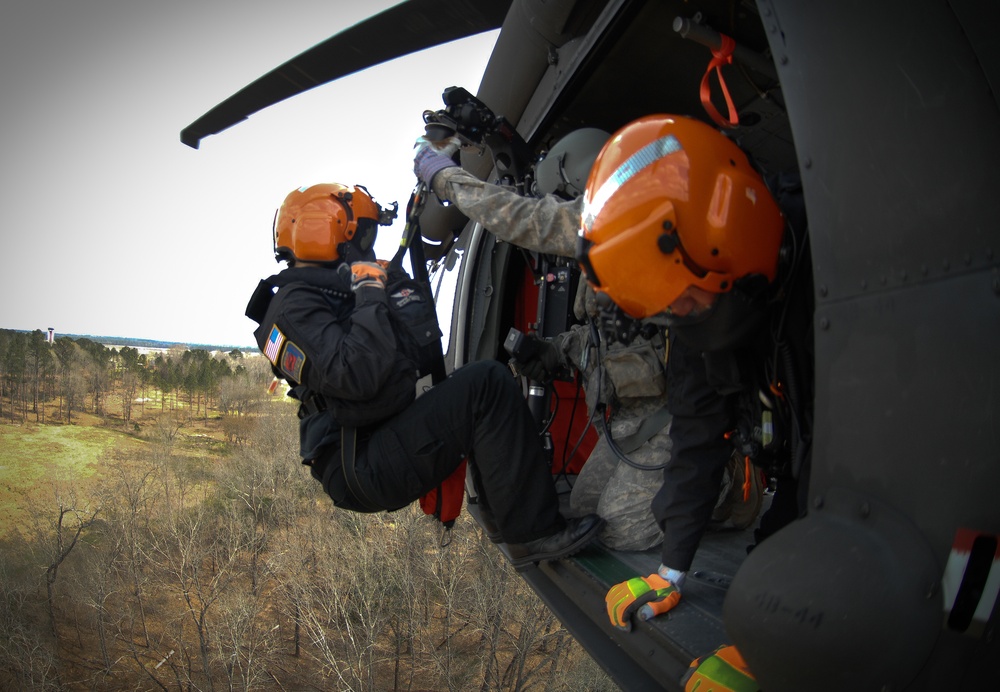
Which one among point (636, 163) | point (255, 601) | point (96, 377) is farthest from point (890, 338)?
point (96, 377)

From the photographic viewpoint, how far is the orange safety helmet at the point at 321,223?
9.07 ft

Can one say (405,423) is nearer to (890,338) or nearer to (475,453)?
(475,453)

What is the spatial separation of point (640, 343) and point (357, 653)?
27.8m

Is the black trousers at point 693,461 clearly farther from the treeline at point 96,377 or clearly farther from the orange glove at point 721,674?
the treeline at point 96,377

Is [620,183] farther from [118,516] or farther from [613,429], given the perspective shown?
[118,516]

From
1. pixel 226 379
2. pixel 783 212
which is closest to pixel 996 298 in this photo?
pixel 783 212

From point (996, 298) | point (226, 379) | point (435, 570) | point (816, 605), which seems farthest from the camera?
point (226, 379)

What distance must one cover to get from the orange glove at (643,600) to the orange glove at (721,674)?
256 millimetres

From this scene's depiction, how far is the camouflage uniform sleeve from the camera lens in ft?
7.00

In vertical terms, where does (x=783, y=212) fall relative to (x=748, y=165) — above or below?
below

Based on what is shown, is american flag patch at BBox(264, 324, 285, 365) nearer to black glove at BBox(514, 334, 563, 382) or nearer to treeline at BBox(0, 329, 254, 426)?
black glove at BBox(514, 334, 563, 382)

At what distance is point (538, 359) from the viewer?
304cm

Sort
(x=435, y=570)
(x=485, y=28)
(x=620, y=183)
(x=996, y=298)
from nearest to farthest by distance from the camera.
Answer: (x=996, y=298)
(x=620, y=183)
(x=485, y=28)
(x=435, y=570)

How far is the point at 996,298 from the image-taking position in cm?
92
